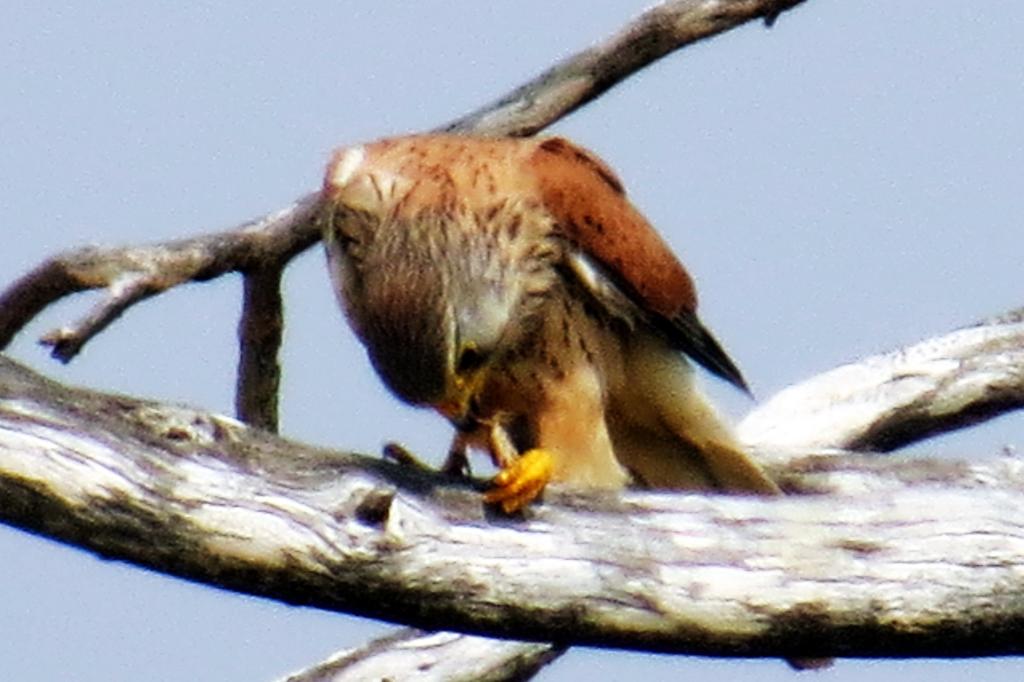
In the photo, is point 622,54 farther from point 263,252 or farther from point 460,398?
point 460,398

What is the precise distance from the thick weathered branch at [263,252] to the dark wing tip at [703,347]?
86 cm

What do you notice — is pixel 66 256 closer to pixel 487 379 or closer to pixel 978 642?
pixel 487 379

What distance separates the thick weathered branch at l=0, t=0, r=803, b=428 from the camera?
4910 millimetres

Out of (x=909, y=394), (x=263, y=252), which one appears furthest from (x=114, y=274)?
(x=909, y=394)

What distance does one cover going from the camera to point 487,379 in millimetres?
4961

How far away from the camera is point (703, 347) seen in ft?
17.7

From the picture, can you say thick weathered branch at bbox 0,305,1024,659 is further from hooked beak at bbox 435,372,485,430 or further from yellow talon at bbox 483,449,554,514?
hooked beak at bbox 435,372,485,430

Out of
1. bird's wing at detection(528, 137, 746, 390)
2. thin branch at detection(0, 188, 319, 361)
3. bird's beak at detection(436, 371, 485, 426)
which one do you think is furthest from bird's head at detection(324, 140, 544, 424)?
thin branch at detection(0, 188, 319, 361)

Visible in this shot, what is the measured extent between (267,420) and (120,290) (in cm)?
83

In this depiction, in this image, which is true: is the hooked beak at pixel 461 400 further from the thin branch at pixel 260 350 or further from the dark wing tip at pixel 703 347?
the thin branch at pixel 260 350

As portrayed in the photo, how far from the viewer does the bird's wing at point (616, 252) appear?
201 inches

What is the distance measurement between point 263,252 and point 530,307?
30.5 inches

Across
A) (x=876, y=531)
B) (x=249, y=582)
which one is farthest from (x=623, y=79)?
(x=249, y=582)

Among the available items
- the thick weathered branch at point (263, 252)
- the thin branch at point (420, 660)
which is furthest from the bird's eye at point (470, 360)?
the thick weathered branch at point (263, 252)
